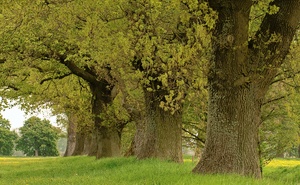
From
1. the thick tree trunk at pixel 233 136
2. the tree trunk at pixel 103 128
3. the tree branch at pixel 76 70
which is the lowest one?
the thick tree trunk at pixel 233 136

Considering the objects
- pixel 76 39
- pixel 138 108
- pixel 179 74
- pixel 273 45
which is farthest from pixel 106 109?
pixel 273 45

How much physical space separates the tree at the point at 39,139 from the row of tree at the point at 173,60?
7358 centimetres

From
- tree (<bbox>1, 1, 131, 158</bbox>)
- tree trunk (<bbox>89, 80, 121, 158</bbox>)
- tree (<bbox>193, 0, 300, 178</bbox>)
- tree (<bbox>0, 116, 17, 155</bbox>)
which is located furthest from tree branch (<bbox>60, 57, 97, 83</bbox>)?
tree (<bbox>0, 116, 17, 155</bbox>)

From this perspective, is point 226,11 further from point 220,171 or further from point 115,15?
point 115,15

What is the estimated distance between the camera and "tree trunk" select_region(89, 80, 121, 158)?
95.0 ft

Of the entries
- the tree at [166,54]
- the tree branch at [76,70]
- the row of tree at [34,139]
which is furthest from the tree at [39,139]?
the tree at [166,54]

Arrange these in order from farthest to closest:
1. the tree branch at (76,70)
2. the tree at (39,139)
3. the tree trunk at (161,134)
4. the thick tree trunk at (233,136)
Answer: the tree at (39,139), the tree branch at (76,70), the tree trunk at (161,134), the thick tree trunk at (233,136)

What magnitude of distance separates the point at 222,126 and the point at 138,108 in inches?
492

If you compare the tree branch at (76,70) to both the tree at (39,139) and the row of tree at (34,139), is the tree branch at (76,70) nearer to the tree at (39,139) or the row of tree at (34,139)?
the row of tree at (34,139)

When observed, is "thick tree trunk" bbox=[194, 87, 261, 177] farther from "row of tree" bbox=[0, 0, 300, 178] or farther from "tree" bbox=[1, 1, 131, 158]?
"tree" bbox=[1, 1, 131, 158]

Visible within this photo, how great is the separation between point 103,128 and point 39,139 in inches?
3037

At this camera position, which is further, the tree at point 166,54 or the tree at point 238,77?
the tree at point 166,54

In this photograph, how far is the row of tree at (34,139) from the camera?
102 m

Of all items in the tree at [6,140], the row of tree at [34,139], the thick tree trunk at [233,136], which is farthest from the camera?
the tree at [6,140]
